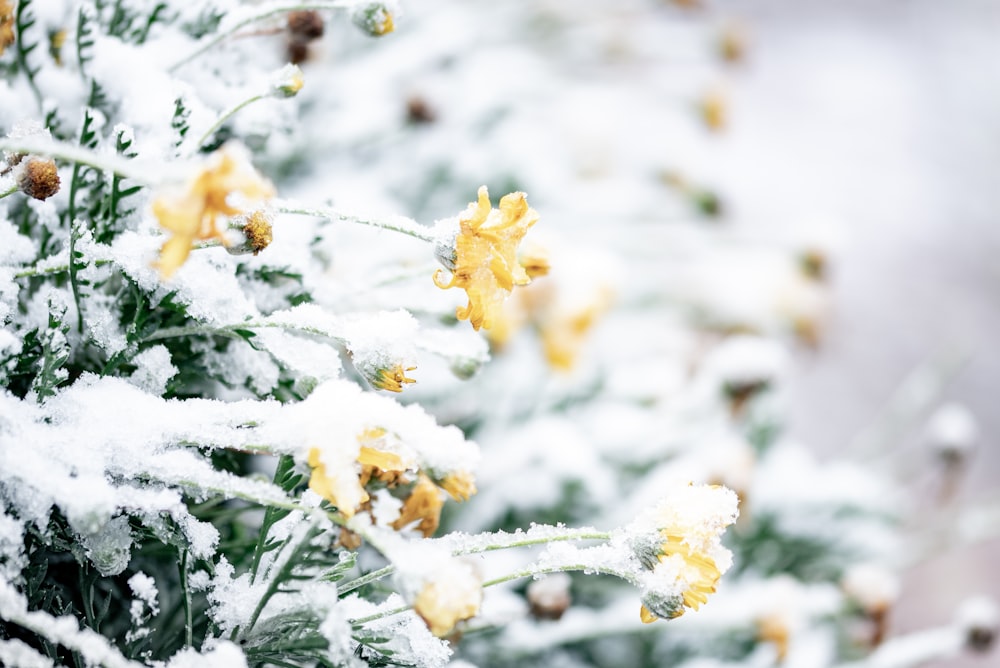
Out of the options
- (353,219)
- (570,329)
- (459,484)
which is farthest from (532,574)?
(570,329)

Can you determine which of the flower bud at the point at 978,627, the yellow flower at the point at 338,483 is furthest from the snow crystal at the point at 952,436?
the yellow flower at the point at 338,483

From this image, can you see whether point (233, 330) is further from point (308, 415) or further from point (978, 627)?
point (978, 627)

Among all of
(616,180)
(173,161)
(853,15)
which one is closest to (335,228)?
(173,161)

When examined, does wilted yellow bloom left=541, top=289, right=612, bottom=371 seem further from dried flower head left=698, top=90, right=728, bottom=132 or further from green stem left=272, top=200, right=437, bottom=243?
dried flower head left=698, top=90, right=728, bottom=132

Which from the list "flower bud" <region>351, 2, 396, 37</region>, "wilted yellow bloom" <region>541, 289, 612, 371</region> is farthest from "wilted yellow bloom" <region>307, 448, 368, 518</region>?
"wilted yellow bloom" <region>541, 289, 612, 371</region>

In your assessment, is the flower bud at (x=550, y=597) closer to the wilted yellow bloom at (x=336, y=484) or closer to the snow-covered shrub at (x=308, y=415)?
the snow-covered shrub at (x=308, y=415)
